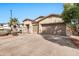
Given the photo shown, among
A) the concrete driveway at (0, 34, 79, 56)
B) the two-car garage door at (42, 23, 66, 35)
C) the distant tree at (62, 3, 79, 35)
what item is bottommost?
the concrete driveway at (0, 34, 79, 56)

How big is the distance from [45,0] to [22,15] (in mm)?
1350

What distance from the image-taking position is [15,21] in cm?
577

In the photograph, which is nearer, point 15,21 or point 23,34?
point 15,21

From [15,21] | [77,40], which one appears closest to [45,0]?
[15,21]

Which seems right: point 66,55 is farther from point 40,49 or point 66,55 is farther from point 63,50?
point 40,49

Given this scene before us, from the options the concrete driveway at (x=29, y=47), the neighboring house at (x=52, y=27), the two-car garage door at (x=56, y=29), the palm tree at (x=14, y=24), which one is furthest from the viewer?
the two-car garage door at (x=56, y=29)

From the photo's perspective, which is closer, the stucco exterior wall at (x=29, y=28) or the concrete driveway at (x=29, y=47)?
the concrete driveway at (x=29, y=47)

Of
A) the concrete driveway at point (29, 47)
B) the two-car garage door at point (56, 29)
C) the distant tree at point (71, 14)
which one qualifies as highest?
the distant tree at point (71, 14)

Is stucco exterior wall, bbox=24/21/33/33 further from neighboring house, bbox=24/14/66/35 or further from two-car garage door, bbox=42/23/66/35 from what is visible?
two-car garage door, bbox=42/23/66/35

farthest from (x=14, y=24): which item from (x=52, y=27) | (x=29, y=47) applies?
(x=52, y=27)

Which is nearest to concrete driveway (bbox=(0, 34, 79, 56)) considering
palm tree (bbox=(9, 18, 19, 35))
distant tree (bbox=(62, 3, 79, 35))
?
palm tree (bbox=(9, 18, 19, 35))

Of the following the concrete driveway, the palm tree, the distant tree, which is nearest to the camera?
the concrete driveway

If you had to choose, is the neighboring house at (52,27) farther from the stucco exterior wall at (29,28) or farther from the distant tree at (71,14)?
the distant tree at (71,14)

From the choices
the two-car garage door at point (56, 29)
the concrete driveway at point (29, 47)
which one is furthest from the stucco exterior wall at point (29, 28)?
the two-car garage door at point (56, 29)
